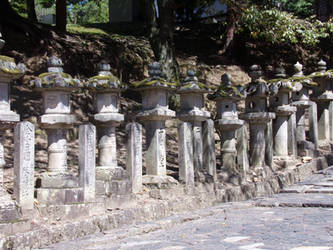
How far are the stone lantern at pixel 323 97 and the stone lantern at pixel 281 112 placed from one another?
8.47 ft

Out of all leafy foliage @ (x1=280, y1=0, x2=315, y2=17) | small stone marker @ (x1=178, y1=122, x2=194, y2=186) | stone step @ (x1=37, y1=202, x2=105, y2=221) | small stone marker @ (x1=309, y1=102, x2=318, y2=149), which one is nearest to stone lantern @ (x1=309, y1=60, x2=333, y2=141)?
small stone marker @ (x1=309, y1=102, x2=318, y2=149)

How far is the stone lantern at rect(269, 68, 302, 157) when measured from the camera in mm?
10102

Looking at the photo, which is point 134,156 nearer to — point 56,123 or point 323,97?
point 56,123

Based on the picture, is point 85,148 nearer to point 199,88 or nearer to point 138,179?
point 138,179

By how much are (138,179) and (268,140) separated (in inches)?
148

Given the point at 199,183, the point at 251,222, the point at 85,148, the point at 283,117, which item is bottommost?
the point at 251,222

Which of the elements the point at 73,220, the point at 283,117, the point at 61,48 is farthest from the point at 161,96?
the point at 61,48

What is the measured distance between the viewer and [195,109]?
25.0 ft

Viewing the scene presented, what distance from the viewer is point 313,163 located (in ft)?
37.0

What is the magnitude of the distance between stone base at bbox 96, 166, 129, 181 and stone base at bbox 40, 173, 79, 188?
725 mm

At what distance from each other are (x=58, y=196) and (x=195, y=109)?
2.92 m

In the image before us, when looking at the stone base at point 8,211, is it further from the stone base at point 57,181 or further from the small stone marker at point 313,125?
the small stone marker at point 313,125

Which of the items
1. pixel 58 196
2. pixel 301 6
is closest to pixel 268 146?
pixel 58 196

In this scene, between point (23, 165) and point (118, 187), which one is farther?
point (118, 187)
